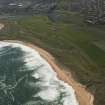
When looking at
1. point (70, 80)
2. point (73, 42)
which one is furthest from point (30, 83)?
point (73, 42)

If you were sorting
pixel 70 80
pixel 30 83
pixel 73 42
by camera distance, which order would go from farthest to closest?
pixel 73 42, pixel 30 83, pixel 70 80

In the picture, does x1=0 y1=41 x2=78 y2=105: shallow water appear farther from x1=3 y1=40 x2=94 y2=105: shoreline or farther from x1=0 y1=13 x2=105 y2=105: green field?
x1=0 y1=13 x2=105 y2=105: green field

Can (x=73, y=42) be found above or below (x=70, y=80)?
above

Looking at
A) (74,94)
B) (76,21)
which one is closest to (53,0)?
(76,21)

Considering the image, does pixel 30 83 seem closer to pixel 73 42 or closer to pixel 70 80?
pixel 70 80

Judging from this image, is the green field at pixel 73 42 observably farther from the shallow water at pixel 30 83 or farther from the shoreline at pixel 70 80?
the shallow water at pixel 30 83

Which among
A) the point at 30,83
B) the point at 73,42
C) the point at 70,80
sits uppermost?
the point at 73,42
